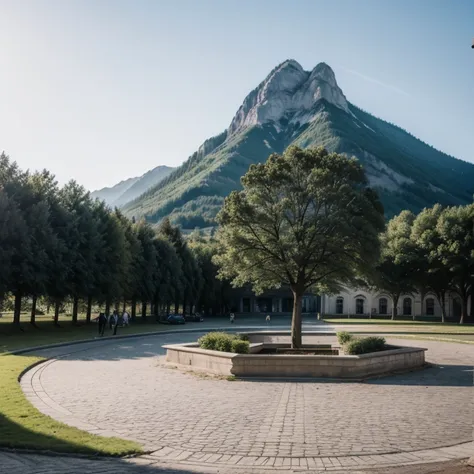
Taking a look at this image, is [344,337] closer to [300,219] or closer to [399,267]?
[300,219]

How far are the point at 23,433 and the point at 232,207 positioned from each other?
17.3 meters

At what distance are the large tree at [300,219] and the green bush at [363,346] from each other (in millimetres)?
5471

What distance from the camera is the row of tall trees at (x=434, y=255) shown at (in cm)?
6750

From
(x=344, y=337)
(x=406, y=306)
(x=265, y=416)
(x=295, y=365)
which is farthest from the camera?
(x=406, y=306)

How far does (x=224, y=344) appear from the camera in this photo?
794 inches

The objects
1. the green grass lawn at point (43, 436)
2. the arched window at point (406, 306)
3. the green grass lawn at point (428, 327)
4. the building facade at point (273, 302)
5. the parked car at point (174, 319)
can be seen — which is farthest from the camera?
the building facade at point (273, 302)

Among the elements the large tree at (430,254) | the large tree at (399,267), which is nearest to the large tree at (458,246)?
the large tree at (430,254)

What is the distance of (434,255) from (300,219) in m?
48.6

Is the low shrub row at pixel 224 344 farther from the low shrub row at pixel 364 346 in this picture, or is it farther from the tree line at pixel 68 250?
the tree line at pixel 68 250

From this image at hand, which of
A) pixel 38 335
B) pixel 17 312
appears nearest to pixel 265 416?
pixel 38 335

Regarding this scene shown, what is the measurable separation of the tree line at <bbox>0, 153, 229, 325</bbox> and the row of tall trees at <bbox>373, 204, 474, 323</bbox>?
2766cm

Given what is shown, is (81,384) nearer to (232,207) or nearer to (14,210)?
(232,207)

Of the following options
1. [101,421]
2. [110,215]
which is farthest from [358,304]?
[101,421]

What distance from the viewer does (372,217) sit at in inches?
1018
